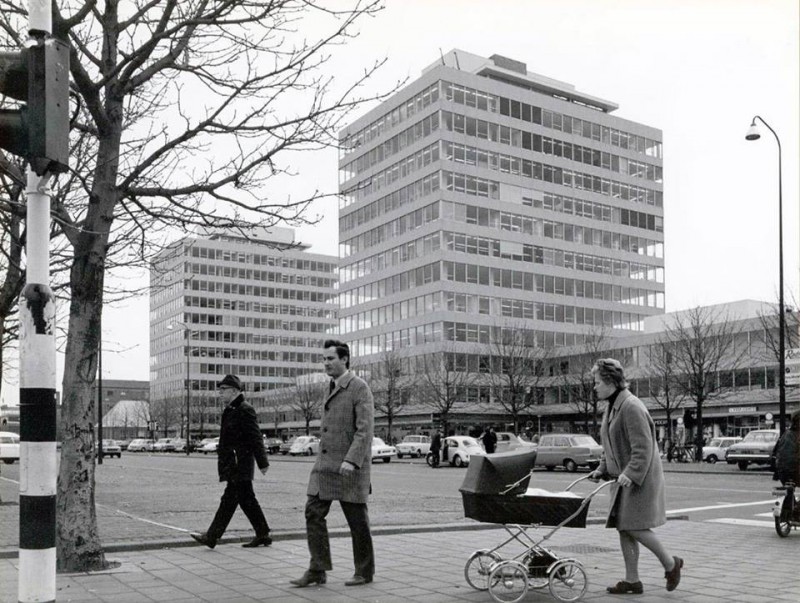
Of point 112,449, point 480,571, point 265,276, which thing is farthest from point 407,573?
point 265,276

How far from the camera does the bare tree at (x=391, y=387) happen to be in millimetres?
72500

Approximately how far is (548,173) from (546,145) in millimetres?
2719

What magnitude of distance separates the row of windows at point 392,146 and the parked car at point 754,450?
1913 inches

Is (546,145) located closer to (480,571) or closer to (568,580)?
(480,571)

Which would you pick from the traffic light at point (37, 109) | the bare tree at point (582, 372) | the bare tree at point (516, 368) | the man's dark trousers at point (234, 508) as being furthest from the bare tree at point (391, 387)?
the traffic light at point (37, 109)

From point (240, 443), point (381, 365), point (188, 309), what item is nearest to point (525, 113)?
point (381, 365)

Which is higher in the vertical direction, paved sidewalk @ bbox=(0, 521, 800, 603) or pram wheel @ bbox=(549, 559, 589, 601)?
pram wheel @ bbox=(549, 559, 589, 601)

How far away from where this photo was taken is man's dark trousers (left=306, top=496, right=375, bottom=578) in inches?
295

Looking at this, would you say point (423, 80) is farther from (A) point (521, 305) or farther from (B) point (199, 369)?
A: (B) point (199, 369)

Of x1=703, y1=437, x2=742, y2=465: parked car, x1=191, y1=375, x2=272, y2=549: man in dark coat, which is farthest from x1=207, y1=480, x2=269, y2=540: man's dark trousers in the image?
x1=703, y1=437, x2=742, y2=465: parked car

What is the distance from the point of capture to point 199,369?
129 metres

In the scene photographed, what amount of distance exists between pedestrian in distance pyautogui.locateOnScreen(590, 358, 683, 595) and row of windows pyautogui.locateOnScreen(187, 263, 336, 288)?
119m

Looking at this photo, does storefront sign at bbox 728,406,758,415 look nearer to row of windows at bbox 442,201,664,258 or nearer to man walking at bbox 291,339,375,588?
row of windows at bbox 442,201,664,258

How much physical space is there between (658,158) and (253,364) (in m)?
67.3
